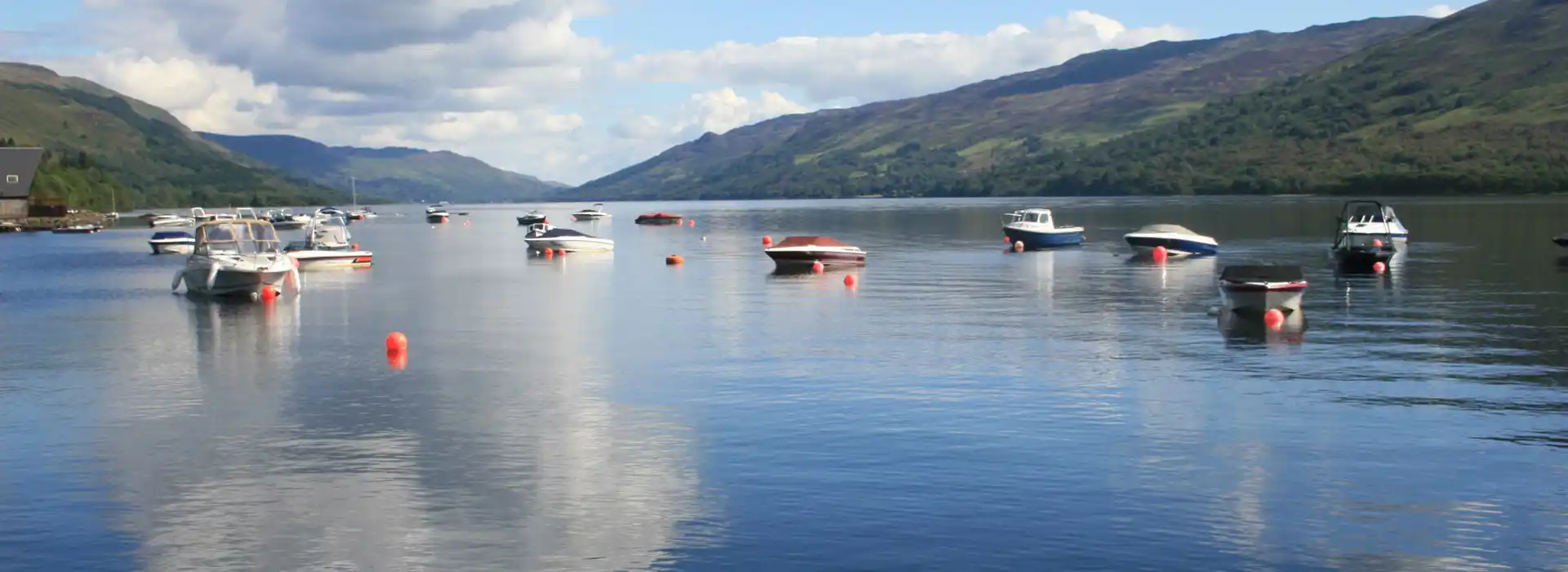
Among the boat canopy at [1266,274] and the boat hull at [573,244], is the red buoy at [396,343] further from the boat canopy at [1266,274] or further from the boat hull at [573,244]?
the boat hull at [573,244]

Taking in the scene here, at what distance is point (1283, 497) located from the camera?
83.8 ft

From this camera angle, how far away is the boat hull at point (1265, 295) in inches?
2251

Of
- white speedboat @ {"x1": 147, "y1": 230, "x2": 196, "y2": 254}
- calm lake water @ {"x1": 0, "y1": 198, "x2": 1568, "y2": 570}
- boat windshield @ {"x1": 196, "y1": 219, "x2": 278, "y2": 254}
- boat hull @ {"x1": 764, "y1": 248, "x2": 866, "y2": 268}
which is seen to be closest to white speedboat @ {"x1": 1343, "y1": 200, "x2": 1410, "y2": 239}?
boat hull @ {"x1": 764, "y1": 248, "x2": 866, "y2": 268}

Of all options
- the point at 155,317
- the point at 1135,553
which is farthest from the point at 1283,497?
the point at 155,317

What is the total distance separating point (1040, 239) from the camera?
124938mm

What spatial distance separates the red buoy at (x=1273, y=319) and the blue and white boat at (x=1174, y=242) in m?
53.2

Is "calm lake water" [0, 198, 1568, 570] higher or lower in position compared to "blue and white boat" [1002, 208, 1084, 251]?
lower

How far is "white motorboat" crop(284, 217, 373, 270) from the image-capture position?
343 ft

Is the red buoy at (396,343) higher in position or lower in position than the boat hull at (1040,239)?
lower

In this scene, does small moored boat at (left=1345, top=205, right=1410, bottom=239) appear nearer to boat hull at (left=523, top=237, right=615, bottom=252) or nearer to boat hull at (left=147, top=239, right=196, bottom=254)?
boat hull at (left=523, top=237, right=615, bottom=252)

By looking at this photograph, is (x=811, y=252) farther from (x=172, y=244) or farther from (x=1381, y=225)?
(x=172, y=244)

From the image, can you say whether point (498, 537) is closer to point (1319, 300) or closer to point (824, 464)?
point (824, 464)

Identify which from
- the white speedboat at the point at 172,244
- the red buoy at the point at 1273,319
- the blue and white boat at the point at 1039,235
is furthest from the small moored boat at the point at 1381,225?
the white speedboat at the point at 172,244

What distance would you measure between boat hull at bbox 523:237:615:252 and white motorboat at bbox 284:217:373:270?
1794cm
